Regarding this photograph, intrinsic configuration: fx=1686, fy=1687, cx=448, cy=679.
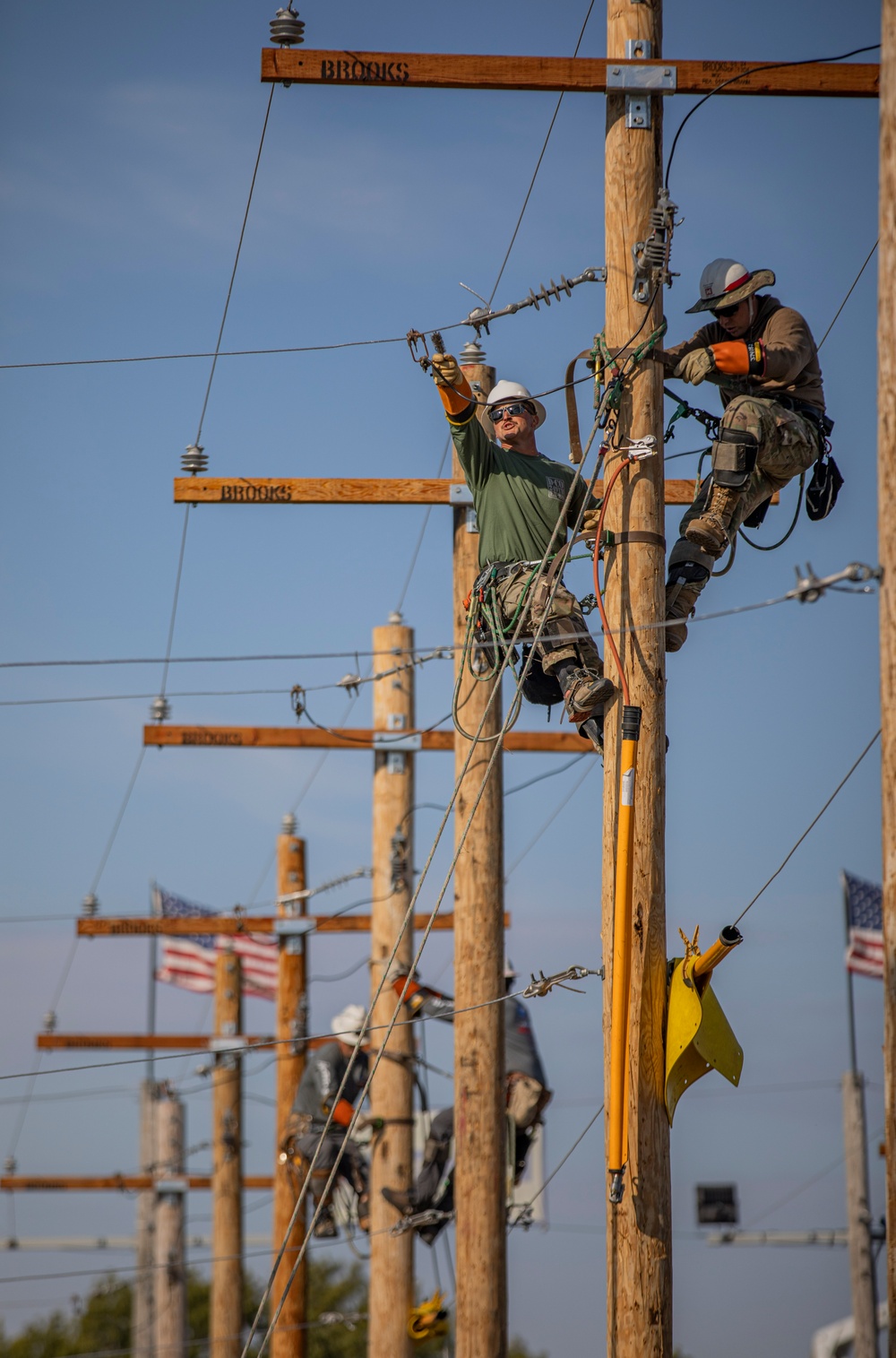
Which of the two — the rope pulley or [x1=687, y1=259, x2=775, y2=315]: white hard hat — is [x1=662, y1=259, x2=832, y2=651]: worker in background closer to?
[x1=687, y1=259, x2=775, y2=315]: white hard hat

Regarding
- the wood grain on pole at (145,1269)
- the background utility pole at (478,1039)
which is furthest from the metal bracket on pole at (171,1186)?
the background utility pole at (478,1039)

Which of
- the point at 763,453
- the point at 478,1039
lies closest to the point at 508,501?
the point at 763,453

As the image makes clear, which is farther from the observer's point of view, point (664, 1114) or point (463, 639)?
point (463, 639)

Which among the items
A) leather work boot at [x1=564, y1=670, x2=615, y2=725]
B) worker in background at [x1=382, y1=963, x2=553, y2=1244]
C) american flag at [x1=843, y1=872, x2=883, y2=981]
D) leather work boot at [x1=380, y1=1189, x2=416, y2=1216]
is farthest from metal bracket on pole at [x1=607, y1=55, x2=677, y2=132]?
american flag at [x1=843, y1=872, x2=883, y2=981]

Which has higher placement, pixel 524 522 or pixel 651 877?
pixel 524 522

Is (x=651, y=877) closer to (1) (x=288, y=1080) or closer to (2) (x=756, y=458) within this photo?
(2) (x=756, y=458)

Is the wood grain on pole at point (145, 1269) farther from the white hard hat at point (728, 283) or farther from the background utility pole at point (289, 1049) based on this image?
the white hard hat at point (728, 283)

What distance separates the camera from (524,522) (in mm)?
7430

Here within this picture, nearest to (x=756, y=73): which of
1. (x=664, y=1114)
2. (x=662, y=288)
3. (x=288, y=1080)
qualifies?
(x=662, y=288)

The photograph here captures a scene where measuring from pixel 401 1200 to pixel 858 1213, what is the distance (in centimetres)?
744

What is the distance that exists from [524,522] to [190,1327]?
133 feet

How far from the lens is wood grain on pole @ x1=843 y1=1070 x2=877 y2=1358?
1669 centimetres

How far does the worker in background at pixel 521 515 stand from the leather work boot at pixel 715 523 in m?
0.44

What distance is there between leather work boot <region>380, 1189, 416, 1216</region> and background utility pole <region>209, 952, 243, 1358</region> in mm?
6891
